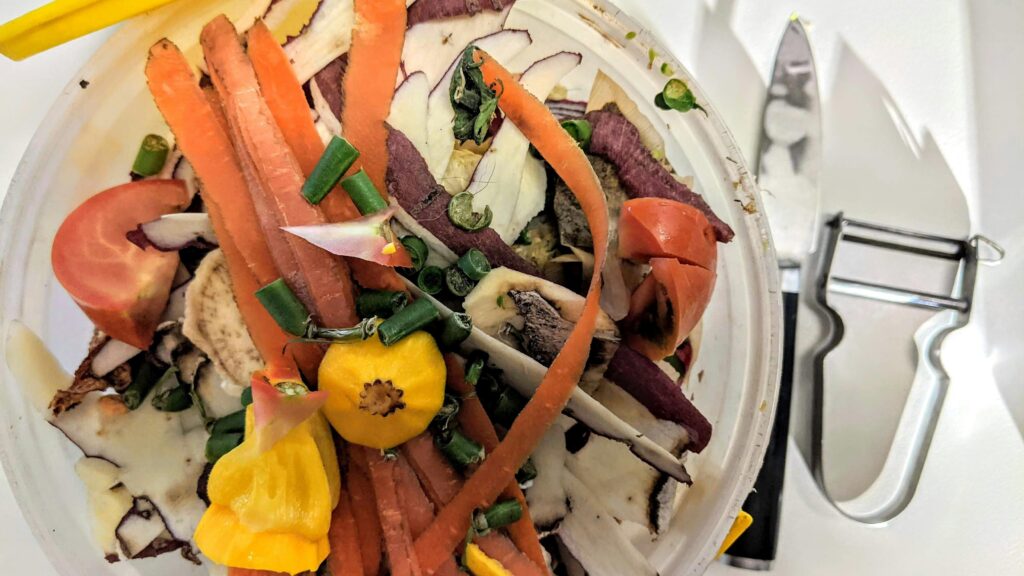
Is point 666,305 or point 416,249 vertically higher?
point 666,305

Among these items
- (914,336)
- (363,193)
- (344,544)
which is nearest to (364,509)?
(344,544)

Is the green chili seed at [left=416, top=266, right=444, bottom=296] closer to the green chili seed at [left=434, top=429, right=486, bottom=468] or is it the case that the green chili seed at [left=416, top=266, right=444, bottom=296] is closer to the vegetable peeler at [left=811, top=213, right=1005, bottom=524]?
the green chili seed at [left=434, top=429, right=486, bottom=468]

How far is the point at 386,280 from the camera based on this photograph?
3.12ft

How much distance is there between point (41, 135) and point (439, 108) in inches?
27.6

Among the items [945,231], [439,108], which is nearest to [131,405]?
[439,108]

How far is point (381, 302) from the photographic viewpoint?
0.94 meters

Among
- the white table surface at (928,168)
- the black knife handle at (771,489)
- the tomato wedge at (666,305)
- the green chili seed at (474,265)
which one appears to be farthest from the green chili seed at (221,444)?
the white table surface at (928,168)

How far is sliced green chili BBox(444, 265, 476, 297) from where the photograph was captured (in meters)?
1.01

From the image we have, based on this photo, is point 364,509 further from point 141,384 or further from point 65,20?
point 65,20

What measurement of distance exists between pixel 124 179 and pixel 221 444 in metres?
0.55

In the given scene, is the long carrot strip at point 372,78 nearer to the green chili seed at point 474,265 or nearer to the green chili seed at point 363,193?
the green chili seed at point 363,193

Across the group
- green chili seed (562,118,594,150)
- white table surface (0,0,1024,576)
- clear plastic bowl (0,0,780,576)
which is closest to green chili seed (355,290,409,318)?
green chili seed (562,118,594,150)

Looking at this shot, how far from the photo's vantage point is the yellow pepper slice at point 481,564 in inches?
35.7

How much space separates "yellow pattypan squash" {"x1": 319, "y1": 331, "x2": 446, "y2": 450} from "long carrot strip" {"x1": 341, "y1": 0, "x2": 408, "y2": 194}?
0.27 meters
